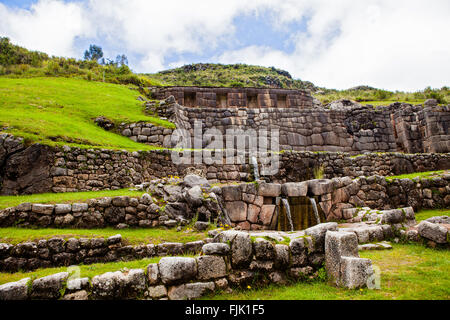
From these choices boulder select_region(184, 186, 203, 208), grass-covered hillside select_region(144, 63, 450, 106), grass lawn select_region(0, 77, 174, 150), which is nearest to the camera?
boulder select_region(184, 186, 203, 208)

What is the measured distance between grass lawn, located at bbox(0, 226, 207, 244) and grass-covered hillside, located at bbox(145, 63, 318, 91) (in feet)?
156

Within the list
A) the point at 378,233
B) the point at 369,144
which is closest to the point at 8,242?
the point at 378,233

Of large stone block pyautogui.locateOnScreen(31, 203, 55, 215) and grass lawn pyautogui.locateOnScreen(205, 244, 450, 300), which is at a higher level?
large stone block pyautogui.locateOnScreen(31, 203, 55, 215)

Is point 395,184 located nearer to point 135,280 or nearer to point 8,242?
point 135,280

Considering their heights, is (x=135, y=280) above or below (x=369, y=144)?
below

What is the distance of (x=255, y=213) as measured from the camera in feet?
31.9

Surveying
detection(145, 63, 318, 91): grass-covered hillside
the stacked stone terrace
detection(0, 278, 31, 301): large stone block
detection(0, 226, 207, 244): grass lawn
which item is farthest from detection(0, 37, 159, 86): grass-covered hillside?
detection(0, 278, 31, 301): large stone block

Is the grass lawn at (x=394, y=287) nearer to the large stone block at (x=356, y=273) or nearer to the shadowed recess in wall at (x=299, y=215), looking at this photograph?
the large stone block at (x=356, y=273)

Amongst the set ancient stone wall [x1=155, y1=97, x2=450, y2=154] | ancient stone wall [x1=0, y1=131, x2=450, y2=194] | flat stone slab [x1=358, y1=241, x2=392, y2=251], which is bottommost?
flat stone slab [x1=358, y1=241, x2=392, y2=251]

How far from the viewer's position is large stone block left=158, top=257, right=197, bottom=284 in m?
4.12

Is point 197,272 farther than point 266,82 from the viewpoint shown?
No

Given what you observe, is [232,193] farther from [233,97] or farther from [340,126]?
[233,97]

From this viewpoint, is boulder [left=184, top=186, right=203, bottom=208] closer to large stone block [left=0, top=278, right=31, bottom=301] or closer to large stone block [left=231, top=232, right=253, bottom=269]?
large stone block [left=231, top=232, right=253, bottom=269]
